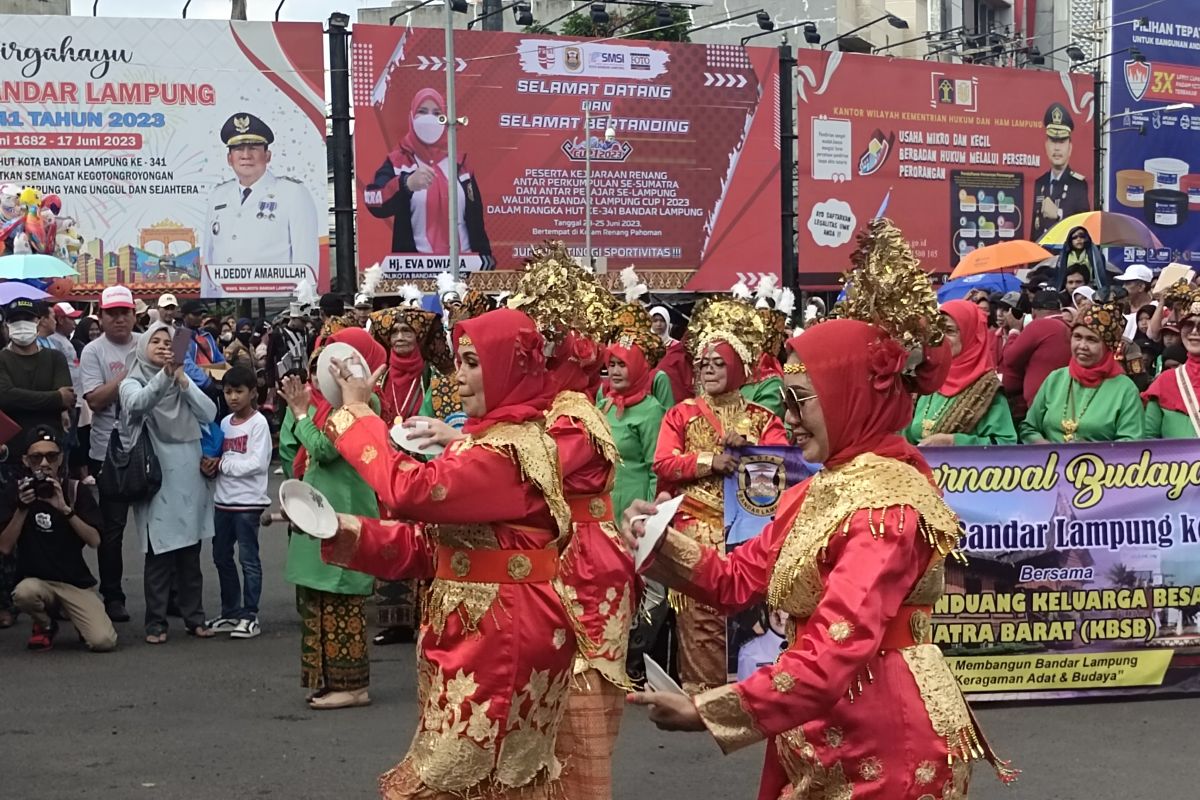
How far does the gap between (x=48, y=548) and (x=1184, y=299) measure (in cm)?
644

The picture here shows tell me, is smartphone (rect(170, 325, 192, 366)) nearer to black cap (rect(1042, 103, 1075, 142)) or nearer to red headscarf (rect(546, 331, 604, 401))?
red headscarf (rect(546, 331, 604, 401))

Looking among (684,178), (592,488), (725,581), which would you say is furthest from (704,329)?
(684,178)

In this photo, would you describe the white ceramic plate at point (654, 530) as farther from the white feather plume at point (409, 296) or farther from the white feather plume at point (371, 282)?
the white feather plume at point (371, 282)

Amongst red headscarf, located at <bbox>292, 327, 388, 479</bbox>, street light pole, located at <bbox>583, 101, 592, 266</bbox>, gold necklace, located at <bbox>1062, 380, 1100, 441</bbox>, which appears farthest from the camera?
street light pole, located at <bbox>583, 101, 592, 266</bbox>

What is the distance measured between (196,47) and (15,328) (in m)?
19.3

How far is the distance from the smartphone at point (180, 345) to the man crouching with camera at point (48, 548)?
86 centimetres

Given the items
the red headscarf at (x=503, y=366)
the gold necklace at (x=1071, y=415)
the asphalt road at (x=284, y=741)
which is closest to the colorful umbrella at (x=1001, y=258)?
the gold necklace at (x=1071, y=415)

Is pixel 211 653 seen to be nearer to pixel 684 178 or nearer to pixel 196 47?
pixel 196 47

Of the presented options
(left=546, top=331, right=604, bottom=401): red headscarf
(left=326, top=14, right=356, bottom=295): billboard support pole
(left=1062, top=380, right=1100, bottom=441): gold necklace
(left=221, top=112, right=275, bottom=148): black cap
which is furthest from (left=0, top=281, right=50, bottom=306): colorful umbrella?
(left=221, top=112, right=275, bottom=148): black cap

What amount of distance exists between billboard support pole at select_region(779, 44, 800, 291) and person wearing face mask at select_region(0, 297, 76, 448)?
2411 cm

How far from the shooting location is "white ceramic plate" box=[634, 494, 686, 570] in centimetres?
366

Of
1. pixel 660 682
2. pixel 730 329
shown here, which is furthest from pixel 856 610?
pixel 730 329

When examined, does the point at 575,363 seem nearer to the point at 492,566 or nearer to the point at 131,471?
the point at 492,566

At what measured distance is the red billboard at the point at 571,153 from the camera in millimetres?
29141
